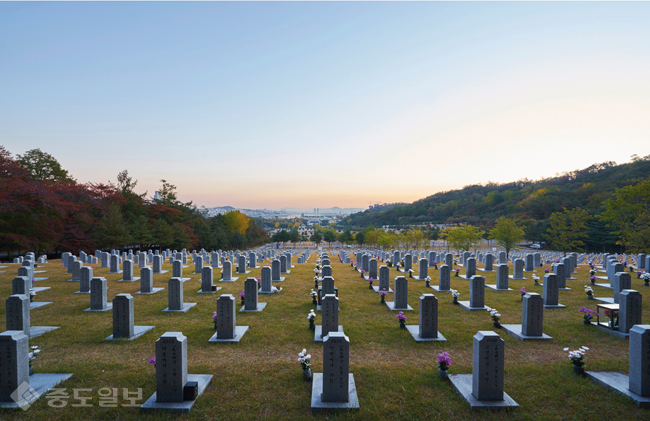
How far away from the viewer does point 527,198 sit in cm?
9262

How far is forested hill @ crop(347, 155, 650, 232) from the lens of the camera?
65.1 meters

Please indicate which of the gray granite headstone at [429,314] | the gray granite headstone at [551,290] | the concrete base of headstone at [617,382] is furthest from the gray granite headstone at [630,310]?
the gray granite headstone at [429,314]

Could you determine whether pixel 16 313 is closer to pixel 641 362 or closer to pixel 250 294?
pixel 250 294

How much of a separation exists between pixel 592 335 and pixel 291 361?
319 inches

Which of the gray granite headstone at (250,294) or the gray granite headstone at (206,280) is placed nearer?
the gray granite headstone at (250,294)

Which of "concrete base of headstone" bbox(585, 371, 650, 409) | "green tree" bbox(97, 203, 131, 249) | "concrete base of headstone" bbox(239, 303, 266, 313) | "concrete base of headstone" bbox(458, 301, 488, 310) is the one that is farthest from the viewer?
"green tree" bbox(97, 203, 131, 249)

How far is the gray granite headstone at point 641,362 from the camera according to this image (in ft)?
15.5

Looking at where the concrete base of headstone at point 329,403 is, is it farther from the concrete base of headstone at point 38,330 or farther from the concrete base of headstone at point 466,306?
the concrete base of headstone at point 38,330

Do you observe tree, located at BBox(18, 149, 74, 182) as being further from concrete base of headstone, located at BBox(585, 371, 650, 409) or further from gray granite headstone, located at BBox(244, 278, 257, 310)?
concrete base of headstone, located at BBox(585, 371, 650, 409)

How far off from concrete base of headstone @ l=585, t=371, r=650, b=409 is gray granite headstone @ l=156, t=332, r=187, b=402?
7.43m

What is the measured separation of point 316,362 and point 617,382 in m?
5.62

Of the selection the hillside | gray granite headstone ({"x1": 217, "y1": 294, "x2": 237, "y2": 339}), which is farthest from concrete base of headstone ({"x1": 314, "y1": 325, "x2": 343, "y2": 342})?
the hillside

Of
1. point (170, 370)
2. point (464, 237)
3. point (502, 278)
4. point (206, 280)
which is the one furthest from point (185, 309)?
point (464, 237)

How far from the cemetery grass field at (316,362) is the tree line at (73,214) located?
17.4m
